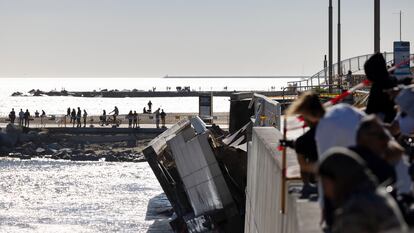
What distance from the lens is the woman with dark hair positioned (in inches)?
138

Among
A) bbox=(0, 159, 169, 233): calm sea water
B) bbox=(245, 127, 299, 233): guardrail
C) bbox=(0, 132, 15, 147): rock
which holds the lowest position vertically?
bbox=(0, 159, 169, 233): calm sea water

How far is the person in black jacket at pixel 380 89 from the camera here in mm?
8039

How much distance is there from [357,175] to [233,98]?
30753 mm

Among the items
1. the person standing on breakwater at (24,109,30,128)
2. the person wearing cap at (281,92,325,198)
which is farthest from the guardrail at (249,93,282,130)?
the person standing on breakwater at (24,109,30,128)

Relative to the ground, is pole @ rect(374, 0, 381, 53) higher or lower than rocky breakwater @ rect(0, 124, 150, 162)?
higher

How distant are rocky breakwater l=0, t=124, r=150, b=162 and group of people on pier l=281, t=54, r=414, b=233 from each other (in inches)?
2124

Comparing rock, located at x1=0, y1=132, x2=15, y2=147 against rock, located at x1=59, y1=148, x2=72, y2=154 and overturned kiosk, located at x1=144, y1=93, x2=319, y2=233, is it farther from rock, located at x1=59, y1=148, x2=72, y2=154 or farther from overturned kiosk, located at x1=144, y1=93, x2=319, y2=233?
overturned kiosk, located at x1=144, y1=93, x2=319, y2=233

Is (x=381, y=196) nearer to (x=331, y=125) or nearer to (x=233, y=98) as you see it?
(x=331, y=125)

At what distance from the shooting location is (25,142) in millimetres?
68625

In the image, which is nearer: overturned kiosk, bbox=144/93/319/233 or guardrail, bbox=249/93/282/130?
overturned kiosk, bbox=144/93/319/233

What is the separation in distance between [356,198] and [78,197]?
1600 inches

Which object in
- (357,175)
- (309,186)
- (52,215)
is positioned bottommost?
(52,215)

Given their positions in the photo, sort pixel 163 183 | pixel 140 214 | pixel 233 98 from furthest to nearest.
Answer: pixel 140 214 < pixel 233 98 < pixel 163 183

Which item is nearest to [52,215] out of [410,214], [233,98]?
[233,98]
